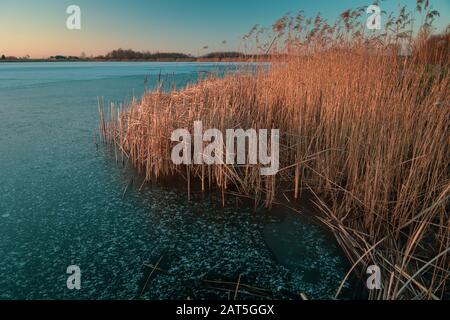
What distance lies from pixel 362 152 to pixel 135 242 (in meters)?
1.62

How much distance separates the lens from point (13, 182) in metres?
2.49

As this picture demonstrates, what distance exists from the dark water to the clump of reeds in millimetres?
244

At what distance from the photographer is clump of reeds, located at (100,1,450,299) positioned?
166 centimetres

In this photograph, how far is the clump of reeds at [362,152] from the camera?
166cm

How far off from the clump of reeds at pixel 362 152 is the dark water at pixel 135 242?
24 centimetres

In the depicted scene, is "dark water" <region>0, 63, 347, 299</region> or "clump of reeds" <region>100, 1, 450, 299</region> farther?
Result: "clump of reeds" <region>100, 1, 450, 299</region>

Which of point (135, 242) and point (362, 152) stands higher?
point (362, 152)

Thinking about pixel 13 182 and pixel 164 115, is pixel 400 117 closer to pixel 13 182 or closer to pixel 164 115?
pixel 164 115

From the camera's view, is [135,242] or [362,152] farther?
[362,152]

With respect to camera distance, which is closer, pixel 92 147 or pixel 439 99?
pixel 439 99

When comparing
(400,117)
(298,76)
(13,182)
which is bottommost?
(13,182)

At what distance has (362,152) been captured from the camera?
2.23 m

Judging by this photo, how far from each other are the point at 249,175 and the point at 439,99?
4.50ft

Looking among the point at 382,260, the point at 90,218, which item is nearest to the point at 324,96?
the point at 382,260
